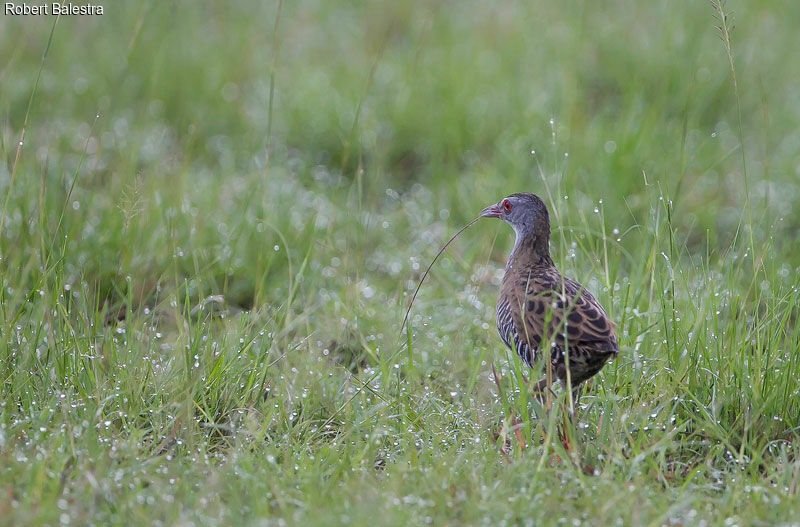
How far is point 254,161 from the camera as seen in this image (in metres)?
5.99

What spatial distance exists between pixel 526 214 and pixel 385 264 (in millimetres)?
1391

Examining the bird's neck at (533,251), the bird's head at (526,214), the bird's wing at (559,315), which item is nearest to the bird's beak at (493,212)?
the bird's head at (526,214)

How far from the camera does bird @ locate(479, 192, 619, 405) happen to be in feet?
11.5

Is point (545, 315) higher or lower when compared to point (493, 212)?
lower

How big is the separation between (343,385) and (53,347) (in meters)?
1.20

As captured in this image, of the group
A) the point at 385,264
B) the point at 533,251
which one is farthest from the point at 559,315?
the point at 385,264

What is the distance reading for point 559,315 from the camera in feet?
11.8

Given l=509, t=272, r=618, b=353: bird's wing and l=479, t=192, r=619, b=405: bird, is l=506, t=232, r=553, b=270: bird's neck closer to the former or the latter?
l=479, t=192, r=619, b=405: bird

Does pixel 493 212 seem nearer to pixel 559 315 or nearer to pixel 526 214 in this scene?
pixel 526 214

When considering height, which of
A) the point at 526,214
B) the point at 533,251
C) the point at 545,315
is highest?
the point at 526,214

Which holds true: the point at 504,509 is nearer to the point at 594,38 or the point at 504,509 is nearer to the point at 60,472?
the point at 60,472

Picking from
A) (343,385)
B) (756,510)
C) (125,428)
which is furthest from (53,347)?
(756,510)

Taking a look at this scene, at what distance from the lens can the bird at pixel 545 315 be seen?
11.5ft

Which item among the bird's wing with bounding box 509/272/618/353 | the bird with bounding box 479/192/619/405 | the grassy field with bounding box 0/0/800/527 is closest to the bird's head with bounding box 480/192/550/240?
Answer: the bird with bounding box 479/192/619/405
